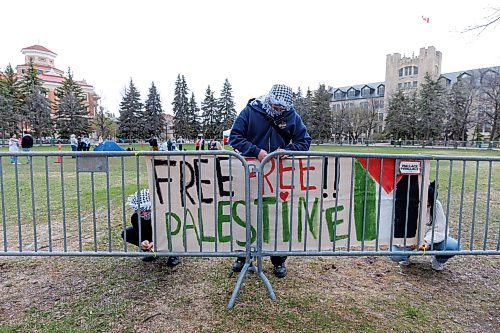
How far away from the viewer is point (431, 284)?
333 centimetres

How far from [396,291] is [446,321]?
0.54m

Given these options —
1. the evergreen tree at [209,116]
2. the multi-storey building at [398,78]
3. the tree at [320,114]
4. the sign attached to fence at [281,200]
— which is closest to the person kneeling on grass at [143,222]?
the sign attached to fence at [281,200]

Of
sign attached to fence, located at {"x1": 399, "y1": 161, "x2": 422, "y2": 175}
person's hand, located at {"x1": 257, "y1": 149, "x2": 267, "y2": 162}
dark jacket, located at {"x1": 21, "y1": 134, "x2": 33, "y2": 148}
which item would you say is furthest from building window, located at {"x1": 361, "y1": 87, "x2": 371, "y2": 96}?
person's hand, located at {"x1": 257, "y1": 149, "x2": 267, "y2": 162}

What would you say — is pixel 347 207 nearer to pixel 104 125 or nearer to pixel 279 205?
pixel 279 205

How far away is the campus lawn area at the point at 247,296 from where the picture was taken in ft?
8.52

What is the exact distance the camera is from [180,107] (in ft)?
218

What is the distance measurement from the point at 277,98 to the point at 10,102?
56.8 m

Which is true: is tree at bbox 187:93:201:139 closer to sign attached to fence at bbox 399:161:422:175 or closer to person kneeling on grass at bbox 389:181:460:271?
person kneeling on grass at bbox 389:181:460:271

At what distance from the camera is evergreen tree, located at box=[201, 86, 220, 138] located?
2630 inches

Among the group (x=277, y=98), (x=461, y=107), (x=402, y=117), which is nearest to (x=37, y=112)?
(x=277, y=98)

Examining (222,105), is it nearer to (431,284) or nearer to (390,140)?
(390,140)

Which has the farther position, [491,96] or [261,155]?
[491,96]

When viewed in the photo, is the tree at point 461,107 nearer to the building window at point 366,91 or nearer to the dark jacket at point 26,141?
the building window at point 366,91

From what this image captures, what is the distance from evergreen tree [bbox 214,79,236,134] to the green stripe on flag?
2505 inches
